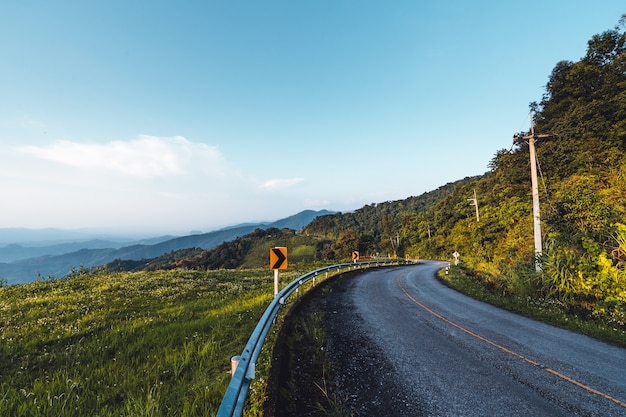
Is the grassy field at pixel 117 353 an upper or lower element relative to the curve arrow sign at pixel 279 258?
lower

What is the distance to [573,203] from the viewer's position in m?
13.1

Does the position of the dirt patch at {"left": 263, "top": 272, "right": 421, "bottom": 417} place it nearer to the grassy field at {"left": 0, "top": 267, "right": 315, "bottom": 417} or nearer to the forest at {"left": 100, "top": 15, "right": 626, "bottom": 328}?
the grassy field at {"left": 0, "top": 267, "right": 315, "bottom": 417}

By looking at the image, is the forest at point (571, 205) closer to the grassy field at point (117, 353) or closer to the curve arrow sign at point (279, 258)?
Result: the grassy field at point (117, 353)

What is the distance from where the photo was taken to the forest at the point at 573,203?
9789 mm

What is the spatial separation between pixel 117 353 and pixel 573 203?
62.4 ft

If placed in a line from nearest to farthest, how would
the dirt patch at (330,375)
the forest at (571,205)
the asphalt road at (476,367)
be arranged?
1. the dirt patch at (330,375)
2. the asphalt road at (476,367)
3. the forest at (571,205)

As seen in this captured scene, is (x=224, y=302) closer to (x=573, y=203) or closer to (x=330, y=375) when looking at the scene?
(x=330, y=375)

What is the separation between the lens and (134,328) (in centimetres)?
688

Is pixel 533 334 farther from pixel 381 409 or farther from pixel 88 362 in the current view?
pixel 88 362

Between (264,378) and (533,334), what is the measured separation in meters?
7.49

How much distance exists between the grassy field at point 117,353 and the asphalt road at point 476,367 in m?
2.57

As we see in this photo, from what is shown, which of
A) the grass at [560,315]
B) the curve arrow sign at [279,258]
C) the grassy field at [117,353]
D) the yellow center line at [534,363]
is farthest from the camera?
the curve arrow sign at [279,258]

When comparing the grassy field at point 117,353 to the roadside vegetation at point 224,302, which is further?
the roadside vegetation at point 224,302

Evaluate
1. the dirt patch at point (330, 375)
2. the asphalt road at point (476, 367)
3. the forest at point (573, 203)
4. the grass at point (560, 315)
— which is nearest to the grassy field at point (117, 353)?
the dirt patch at point (330, 375)
